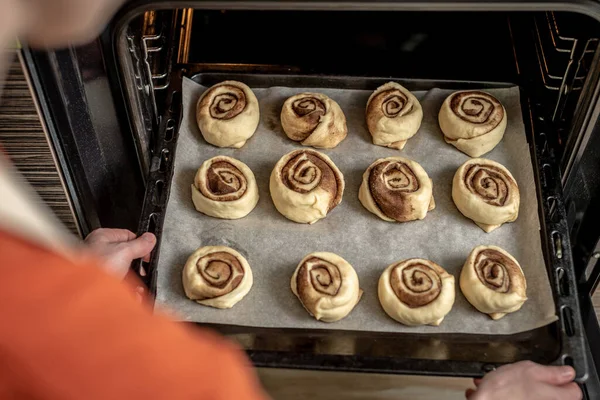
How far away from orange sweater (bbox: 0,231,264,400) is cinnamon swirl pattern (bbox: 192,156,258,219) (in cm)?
111

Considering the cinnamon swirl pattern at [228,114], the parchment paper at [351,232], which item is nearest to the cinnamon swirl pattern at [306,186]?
the parchment paper at [351,232]

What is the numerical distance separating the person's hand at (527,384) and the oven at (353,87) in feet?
0.17

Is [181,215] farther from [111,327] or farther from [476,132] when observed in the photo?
[111,327]

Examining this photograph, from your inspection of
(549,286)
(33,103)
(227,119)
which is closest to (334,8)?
(227,119)

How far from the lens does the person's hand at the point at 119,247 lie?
5.19ft

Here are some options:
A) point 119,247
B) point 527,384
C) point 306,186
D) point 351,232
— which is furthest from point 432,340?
point 119,247

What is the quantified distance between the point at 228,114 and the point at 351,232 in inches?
17.9

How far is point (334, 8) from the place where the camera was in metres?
1.39

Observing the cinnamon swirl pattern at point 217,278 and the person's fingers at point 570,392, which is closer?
the person's fingers at point 570,392

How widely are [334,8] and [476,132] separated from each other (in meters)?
0.65

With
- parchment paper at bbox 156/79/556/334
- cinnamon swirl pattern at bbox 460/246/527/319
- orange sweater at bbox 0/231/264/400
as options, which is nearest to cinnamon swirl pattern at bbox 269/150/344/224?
parchment paper at bbox 156/79/556/334

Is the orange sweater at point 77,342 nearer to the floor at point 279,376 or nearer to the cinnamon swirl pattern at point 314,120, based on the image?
the floor at point 279,376

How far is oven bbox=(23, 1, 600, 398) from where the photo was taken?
5.02ft

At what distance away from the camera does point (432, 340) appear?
1.61 m
